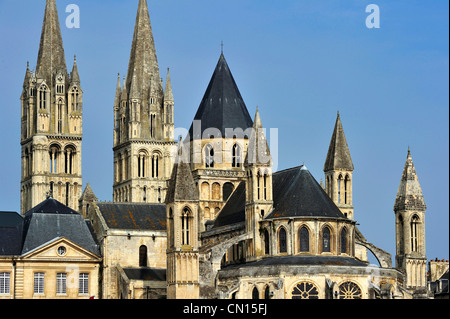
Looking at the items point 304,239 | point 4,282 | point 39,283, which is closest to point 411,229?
point 304,239

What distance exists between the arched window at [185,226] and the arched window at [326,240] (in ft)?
30.9

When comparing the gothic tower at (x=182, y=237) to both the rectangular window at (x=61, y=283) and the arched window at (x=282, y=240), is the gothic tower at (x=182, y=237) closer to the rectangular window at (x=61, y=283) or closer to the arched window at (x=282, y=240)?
the arched window at (x=282, y=240)

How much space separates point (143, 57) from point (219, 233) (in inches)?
1294

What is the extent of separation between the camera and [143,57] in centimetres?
13650

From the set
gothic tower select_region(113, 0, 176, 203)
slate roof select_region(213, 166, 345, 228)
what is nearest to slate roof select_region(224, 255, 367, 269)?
slate roof select_region(213, 166, 345, 228)

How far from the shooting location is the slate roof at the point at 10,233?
104 meters

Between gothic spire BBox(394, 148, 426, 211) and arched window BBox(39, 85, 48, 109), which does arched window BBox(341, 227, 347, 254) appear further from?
arched window BBox(39, 85, 48, 109)

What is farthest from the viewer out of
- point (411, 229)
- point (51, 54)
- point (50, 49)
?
point (51, 54)

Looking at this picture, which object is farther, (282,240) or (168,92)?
(168,92)

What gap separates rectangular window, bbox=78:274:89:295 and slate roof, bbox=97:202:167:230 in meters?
4.40

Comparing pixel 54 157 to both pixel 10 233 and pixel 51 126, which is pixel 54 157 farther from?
pixel 10 233
